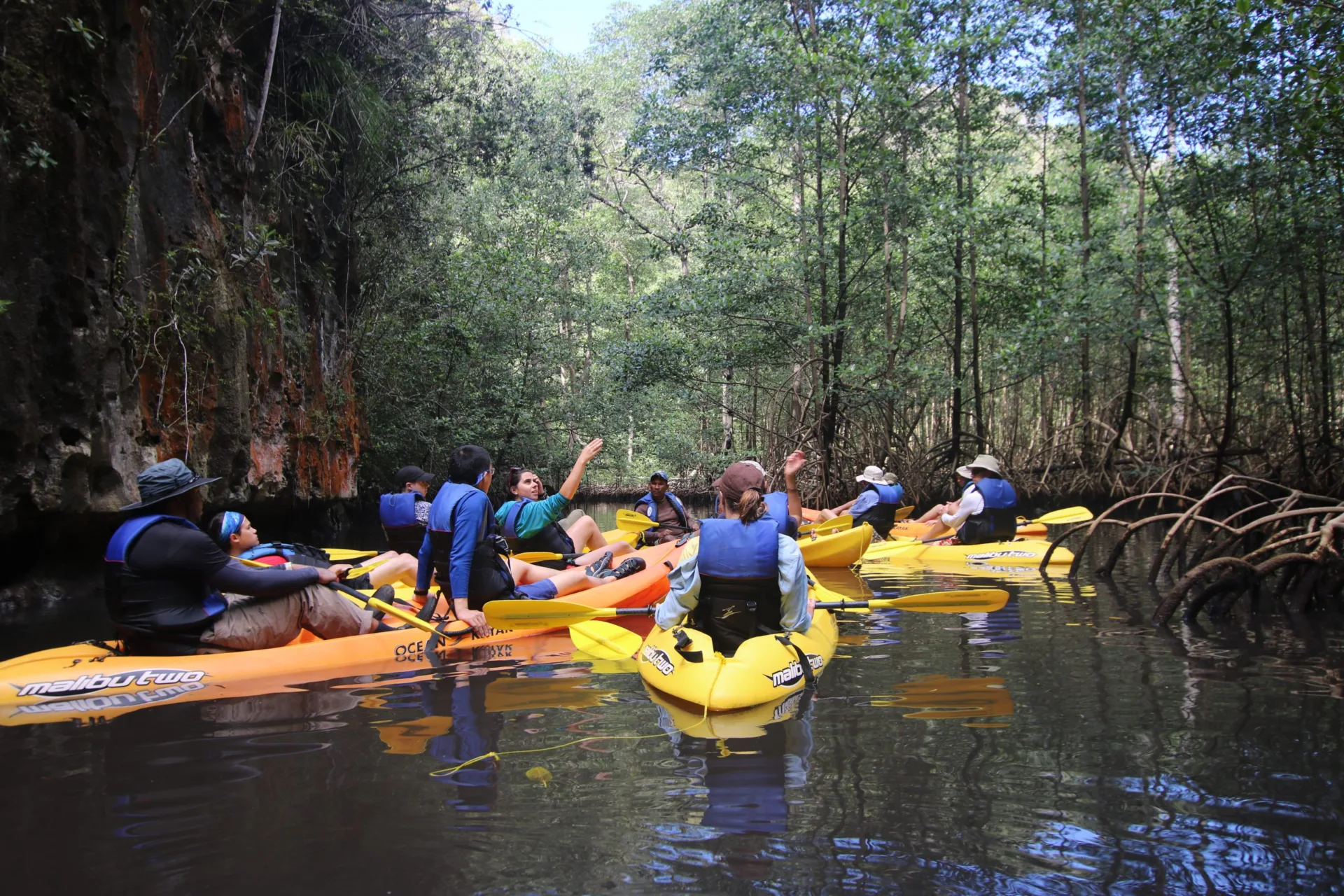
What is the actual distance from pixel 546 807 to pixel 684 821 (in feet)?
1.37

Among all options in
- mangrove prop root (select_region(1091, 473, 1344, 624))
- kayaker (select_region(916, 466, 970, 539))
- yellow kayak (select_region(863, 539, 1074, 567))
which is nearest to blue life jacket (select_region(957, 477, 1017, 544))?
yellow kayak (select_region(863, 539, 1074, 567))

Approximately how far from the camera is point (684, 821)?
8.41 feet

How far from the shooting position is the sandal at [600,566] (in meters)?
6.59

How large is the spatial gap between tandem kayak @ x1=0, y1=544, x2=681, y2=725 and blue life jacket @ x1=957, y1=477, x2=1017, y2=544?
5803 millimetres

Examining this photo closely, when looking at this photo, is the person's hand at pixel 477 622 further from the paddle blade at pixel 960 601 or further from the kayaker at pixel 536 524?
the paddle blade at pixel 960 601

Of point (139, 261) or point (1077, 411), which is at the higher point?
point (139, 261)

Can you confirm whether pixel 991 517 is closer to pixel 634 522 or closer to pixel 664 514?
pixel 664 514

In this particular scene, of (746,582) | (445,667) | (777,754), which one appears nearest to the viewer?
(777,754)

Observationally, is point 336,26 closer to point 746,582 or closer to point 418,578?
point 418,578

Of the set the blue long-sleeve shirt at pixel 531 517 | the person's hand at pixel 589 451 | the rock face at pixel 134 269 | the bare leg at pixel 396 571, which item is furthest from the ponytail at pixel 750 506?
the rock face at pixel 134 269

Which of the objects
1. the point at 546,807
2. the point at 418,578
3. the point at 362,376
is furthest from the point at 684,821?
the point at 362,376

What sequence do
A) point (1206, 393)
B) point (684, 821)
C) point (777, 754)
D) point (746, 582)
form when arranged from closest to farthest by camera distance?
point (684, 821)
point (777, 754)
point (746, 582)
point (1206, 393)

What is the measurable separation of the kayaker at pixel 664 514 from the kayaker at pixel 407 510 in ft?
8.39

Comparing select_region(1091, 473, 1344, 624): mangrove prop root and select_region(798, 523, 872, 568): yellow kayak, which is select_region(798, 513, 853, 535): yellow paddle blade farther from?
select_region(1091, 473, 1344, 624): mangrove prop root
